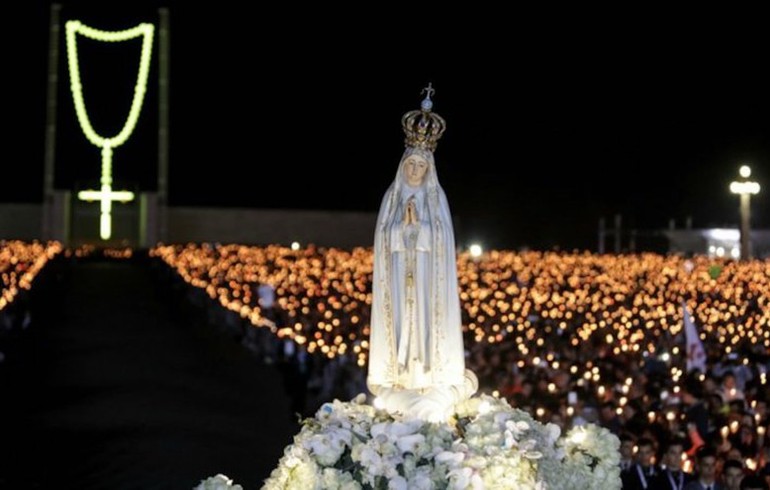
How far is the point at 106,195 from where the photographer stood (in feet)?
167

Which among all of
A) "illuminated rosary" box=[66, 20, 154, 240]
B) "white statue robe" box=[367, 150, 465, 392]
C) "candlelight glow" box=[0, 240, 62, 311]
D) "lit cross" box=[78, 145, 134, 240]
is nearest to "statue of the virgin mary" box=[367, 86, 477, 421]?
"white statue robe" box=[367, 150, 465, 392]

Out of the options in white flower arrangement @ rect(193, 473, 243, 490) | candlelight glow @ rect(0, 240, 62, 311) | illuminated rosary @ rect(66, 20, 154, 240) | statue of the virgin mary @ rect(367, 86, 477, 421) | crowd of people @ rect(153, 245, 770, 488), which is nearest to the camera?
white flower arrangement @ rect(193, 473, 243, 490)

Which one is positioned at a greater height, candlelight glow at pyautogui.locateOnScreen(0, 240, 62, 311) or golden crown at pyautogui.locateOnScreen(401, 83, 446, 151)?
golden crown at pyautogui.locateOnScreen(401, 83, 446, 151)

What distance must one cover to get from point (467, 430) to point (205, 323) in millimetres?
25650

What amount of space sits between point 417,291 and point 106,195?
43601mm

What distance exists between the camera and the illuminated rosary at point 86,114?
5147 cm

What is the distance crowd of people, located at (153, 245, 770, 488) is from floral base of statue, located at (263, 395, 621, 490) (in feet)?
12.8

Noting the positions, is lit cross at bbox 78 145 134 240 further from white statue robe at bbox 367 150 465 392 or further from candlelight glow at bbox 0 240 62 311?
white statue robe at bbox 367 150 465 392

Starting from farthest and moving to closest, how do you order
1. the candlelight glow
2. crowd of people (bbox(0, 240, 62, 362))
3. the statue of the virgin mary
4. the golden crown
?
the candlelight glow < crowd of people (bbox(0, 240, 62, 362)) < the golden crown < the statue of the virgin mary

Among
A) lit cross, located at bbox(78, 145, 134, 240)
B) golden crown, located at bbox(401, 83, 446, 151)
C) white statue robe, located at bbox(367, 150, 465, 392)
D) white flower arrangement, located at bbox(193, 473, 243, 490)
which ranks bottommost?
white flower arrangement, located at bbox(193, 473, 243, 490)

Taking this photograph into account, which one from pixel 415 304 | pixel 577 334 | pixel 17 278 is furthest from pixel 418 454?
pixel 17 278

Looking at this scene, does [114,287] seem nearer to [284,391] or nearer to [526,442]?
[284,391]

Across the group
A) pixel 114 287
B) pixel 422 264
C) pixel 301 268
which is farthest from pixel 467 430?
pixel 114 287

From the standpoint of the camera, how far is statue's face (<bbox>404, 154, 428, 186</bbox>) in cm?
841
